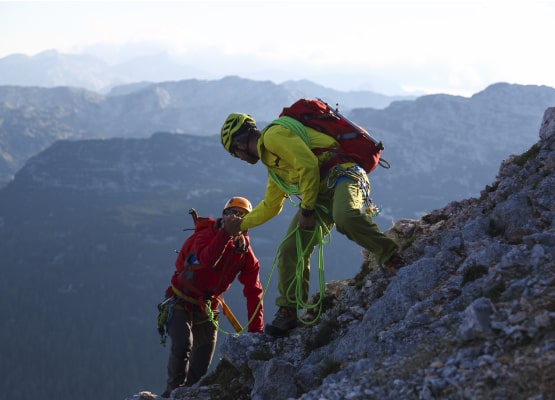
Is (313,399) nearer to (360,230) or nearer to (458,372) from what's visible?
(458,372)

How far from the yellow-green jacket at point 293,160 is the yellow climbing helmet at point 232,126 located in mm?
643

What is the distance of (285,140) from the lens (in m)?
9.95

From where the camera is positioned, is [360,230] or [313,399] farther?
[360,230]

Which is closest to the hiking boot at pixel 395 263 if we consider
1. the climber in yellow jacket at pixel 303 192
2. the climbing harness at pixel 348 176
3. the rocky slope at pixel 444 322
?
the climber in yellow jacket at pixel 303 192

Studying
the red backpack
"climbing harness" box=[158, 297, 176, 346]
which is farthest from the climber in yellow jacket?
"climbing harness" box=[158, 297, 176, 346]

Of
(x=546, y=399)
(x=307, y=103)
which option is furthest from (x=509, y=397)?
(x=307, y=103)

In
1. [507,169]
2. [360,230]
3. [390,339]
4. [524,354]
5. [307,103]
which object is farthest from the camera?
[507,169]

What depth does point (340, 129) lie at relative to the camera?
1059cm

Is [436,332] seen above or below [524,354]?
above

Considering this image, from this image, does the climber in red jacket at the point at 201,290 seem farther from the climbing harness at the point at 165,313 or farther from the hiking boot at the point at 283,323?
the hiking boot at the point at 283,323

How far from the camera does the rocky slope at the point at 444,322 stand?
22.2 feet

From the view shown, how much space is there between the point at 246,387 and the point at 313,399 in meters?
2.64

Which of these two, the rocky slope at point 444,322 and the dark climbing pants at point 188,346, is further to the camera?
the dark climbing pants at point 188,346

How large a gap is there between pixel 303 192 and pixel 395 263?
2.20 metres
